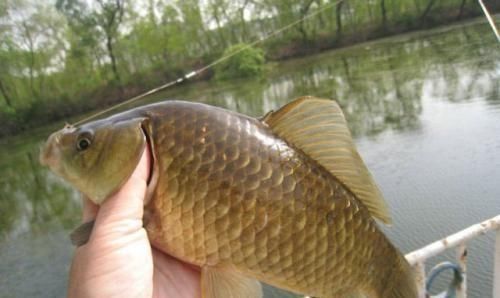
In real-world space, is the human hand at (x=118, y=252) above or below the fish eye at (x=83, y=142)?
below

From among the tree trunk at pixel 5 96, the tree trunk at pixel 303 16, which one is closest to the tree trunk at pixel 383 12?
the tree trunk at pixel 303 16

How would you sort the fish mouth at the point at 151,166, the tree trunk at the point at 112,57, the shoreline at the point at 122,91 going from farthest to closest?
the tree trunk at the point at 112,57
the shoreline at the point at 122,91
the fish mouth at the point at 151,166

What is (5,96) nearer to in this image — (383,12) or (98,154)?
(383,12)

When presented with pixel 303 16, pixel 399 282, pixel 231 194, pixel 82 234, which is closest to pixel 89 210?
pixel 82 234

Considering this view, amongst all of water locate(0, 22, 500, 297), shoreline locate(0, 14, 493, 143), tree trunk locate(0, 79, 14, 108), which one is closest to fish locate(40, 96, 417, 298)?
water locate(0, 22, 500, 297)

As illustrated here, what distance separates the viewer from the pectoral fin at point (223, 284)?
1347 millimetres

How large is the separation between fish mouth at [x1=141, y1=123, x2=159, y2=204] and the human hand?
1 cm

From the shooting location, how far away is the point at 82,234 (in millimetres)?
1308

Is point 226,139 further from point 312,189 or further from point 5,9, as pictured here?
point 5,9

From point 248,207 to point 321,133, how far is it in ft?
1.16

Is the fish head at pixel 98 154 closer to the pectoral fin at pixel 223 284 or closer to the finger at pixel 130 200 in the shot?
the finger at pixel 130 200

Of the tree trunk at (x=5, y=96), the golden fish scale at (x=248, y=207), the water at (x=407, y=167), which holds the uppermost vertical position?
the tree trunk at (x=5, y=96)

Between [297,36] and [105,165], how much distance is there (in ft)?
116

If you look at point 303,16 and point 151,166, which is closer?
point 151,166
